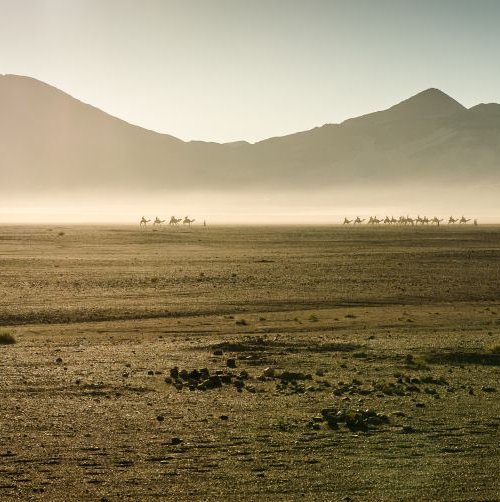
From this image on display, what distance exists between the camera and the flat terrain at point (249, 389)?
1073 cm

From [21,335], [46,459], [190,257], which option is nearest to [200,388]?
[46,459]

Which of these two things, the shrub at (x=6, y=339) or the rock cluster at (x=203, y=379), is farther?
the shrub at (x=6, y=339)

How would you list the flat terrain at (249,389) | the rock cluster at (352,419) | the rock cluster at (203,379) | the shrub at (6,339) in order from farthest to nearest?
the shrub at (6,339), the rock cluster at (203,379), the rock cluster at (352,419), the flat terrain at (249,389)

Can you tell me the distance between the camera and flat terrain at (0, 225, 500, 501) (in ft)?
35.2

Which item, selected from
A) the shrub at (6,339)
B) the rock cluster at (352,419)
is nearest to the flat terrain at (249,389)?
the rock cluster at (352,419)

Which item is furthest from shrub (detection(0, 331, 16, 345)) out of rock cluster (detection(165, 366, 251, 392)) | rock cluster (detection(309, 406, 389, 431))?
rock cluster (detection(309, 406, 389, 431))

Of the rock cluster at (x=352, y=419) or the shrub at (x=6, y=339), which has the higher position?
the shrub at (x=6, y=339)

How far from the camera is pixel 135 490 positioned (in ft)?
33.8

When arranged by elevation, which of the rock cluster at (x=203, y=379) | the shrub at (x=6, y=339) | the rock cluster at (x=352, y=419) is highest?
the shrub at (x=6, y=339)

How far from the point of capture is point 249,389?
48.9ft

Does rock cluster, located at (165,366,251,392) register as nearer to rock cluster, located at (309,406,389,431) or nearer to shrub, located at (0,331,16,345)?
rock cluster, located at (309,406,389,431)

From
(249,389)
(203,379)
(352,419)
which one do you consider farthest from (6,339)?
(352,419)

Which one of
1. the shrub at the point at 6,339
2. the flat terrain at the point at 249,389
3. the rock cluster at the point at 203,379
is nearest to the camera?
the flat terrain at the point at 249,389

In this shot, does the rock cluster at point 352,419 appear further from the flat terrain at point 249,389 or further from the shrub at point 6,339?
the shrub at point 6,339
